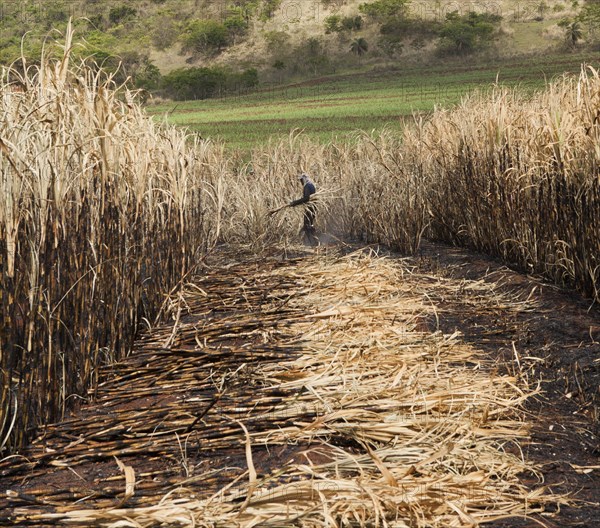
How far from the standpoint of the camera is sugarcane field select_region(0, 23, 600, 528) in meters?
2.64

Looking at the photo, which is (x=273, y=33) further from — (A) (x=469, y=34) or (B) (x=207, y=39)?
(A) (x=469, y=34)

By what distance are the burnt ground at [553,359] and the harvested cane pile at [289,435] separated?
0.43 ft

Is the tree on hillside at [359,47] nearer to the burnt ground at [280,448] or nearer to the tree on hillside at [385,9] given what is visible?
the tree on hillside at [385,9]

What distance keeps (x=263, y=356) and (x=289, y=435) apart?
947 millimetres

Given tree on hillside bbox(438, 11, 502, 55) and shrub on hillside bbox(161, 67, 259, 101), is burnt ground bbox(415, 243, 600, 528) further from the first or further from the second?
tree on hillside bbox(438, 11, 502, 55)

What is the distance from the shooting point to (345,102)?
31.4 meters

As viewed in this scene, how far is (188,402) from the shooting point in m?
3.45

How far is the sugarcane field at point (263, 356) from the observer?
2.64 m

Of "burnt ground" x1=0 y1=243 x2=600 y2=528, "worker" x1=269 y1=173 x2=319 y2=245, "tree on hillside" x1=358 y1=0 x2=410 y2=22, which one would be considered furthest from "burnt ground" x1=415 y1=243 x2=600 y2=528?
"tree on hillside" x1=358 y1=0 x2=410 y2=22

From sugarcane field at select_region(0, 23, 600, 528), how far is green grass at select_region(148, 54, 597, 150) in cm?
1264

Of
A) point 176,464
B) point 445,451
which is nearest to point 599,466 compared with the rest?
point 445,451

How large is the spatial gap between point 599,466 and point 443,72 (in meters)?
37.2

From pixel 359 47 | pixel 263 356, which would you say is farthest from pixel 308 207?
pixel 359 47

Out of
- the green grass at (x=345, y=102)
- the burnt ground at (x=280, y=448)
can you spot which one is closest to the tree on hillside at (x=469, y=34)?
the green grass at (x=345, y=102)
